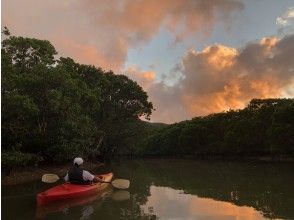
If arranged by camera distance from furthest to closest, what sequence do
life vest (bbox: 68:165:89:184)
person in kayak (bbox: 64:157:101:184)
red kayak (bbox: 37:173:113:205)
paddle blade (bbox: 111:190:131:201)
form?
paddle blade (bbox: 111:190:131:201) < life vest (bbox: 68:165:89:184) < person in kayak (bbox: 64:157:101:184) < red kayak (bbox: 37:173:113:205)

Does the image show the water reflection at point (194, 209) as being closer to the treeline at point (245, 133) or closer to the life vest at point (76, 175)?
the life vest at point (76, 175)

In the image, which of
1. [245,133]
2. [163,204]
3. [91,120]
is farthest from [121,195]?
[245,133]

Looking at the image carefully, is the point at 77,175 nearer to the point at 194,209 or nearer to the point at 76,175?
the point at 76,175

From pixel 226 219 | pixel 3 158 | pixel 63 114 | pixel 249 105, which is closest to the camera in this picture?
pixel 226 219

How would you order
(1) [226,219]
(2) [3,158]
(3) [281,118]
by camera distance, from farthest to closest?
(3) [281,118] < (2) [3,158] < (1) [226,219]

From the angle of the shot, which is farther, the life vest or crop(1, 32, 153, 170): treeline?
crop(1, 32, 153, 170): treeline

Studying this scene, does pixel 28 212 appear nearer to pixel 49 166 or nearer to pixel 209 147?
pixel 49 166

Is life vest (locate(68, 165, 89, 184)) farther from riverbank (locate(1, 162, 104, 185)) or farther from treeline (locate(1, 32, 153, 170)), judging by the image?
riverbank (locate(1, 162, 104, 185))

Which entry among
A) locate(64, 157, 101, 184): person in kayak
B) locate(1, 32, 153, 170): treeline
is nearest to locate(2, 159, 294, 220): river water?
locate(64, 157, 101, 184): person in kayak

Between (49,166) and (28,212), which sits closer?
(28,212)

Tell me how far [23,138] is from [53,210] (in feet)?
39.4

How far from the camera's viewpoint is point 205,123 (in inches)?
3361

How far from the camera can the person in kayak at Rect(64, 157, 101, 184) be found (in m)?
16.0

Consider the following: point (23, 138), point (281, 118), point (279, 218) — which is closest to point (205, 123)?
point (281, 118)
